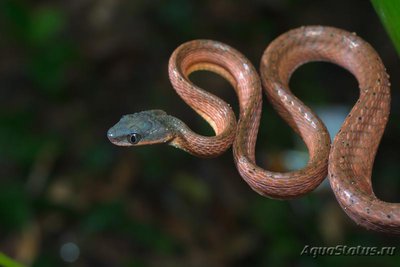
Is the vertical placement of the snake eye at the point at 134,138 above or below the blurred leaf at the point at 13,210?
above

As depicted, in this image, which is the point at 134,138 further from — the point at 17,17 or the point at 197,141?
the point at 17,17

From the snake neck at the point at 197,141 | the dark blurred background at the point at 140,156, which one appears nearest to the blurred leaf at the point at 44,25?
the dark blurred background at the point at 140,156

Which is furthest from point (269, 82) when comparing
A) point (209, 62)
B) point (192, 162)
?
point (192, 162)

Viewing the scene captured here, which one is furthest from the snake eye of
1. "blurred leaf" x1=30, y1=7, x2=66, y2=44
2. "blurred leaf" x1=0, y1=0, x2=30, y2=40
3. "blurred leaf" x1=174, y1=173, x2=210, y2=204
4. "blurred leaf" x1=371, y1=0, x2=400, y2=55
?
"blurred leaf" x1=0, y1=0, x2=30, y2=40

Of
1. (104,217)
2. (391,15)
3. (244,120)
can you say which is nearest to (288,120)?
(244,120)

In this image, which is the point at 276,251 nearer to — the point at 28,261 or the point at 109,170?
the point at 109,170

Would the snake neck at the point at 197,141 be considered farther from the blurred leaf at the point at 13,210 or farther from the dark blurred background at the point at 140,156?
the blurred leaf at the point at 13,210
